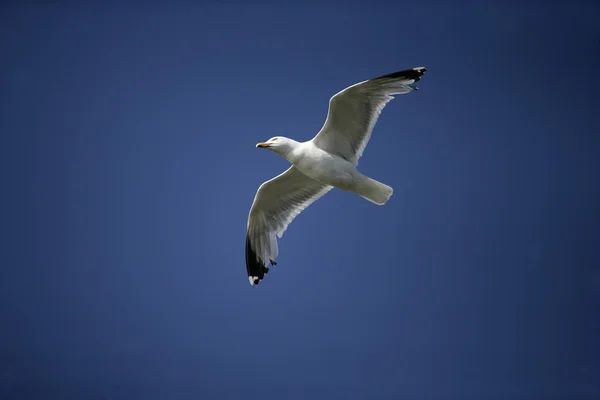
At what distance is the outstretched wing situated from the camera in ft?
22.8

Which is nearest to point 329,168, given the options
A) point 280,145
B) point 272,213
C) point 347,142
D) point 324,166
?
point 324,166

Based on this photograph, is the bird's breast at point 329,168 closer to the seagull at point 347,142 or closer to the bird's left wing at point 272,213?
the seagull at point 347,142

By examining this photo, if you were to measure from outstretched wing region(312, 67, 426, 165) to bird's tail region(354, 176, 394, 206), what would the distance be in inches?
Result: 13.2

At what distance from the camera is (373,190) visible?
23.7ft

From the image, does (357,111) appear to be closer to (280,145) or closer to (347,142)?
(347,142)

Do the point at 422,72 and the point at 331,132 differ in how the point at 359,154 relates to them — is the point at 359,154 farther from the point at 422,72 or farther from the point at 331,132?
the point at 422,72

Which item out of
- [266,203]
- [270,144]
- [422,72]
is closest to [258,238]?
[266,203]

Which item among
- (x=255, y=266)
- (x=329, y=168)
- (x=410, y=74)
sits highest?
(x=410, y=74)

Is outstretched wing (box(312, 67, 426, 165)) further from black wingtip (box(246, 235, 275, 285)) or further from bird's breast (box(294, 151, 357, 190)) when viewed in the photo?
black wingtip (box(246, 235, 275, 285))

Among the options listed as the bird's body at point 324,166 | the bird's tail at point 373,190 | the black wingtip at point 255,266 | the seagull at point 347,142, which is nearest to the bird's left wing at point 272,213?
the black wingtip at point 255,266

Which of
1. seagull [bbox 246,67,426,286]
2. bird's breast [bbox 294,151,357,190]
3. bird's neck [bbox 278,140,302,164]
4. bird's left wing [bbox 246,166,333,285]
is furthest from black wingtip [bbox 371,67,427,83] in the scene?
bird's left wing [bbox 246,166,333,285]

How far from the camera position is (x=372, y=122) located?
286 inches

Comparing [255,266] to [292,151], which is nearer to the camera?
[292,151]

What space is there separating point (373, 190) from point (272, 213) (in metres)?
1.60
